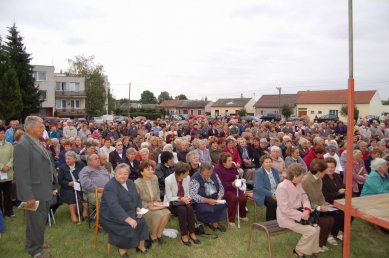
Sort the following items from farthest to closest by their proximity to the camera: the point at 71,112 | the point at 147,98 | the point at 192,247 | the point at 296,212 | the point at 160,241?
the point at 147,98, the point at 71,112, the point at 160,241, the point at 192,247, the point at 296,212

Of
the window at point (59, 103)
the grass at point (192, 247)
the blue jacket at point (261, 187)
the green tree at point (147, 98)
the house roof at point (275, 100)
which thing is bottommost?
the grass at point (192, 247)

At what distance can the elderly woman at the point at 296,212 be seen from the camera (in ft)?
14.9

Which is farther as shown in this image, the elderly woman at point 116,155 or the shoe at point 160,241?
the elderly woman at point 116,155

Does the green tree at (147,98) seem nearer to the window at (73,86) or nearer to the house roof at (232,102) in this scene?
the house roof at (232,102)

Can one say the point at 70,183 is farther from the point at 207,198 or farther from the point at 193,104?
the point at 193,104

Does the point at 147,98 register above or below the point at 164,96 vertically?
below

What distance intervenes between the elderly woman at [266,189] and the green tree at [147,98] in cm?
10401

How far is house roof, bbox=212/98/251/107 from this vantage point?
6788 centimetres

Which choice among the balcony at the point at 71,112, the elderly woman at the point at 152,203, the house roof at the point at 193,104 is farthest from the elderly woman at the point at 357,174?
the house roof at the point at 193,104

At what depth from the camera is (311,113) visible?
53.8 m

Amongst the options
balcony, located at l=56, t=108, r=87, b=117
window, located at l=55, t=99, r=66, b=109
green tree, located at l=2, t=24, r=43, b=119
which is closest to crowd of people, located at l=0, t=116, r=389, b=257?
green tree, located at l=2, t=24, r=43, b=119

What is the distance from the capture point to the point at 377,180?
18.3 feet

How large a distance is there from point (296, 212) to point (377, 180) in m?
2.03

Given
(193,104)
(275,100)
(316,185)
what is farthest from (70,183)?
(193,104)
